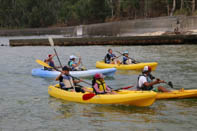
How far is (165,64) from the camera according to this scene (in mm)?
26406

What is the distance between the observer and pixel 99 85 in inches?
539

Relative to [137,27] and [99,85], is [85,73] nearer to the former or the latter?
[99,85]

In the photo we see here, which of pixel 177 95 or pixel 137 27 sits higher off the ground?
pixel 137 27

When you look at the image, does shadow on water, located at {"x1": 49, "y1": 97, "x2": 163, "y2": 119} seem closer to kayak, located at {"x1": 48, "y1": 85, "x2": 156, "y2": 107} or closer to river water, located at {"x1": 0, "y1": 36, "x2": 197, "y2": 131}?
river water, located at {"x1": 0, "y1": 36, "x2": 197, "y2": 131}

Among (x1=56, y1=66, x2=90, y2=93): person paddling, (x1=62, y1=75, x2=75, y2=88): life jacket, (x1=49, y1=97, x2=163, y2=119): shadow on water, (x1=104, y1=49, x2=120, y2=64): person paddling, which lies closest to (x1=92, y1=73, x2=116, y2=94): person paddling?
(x1=49, y1=97, x2=163, y2=119): shadow on water

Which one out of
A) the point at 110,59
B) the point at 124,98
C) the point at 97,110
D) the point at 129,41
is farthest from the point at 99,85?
the point at 129,41

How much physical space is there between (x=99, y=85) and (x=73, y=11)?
282 feet

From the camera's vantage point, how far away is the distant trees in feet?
243

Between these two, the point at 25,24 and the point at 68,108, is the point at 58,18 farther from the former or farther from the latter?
the point at 68,108

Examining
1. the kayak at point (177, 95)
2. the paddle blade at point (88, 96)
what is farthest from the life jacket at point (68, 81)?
the kayak at point (177, 95)

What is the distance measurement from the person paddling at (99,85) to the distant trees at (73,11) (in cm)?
5123

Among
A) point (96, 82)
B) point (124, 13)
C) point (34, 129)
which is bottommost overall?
point (34, 129)

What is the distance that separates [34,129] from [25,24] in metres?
100

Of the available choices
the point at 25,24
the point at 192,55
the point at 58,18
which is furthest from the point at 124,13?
the point at 192,55
